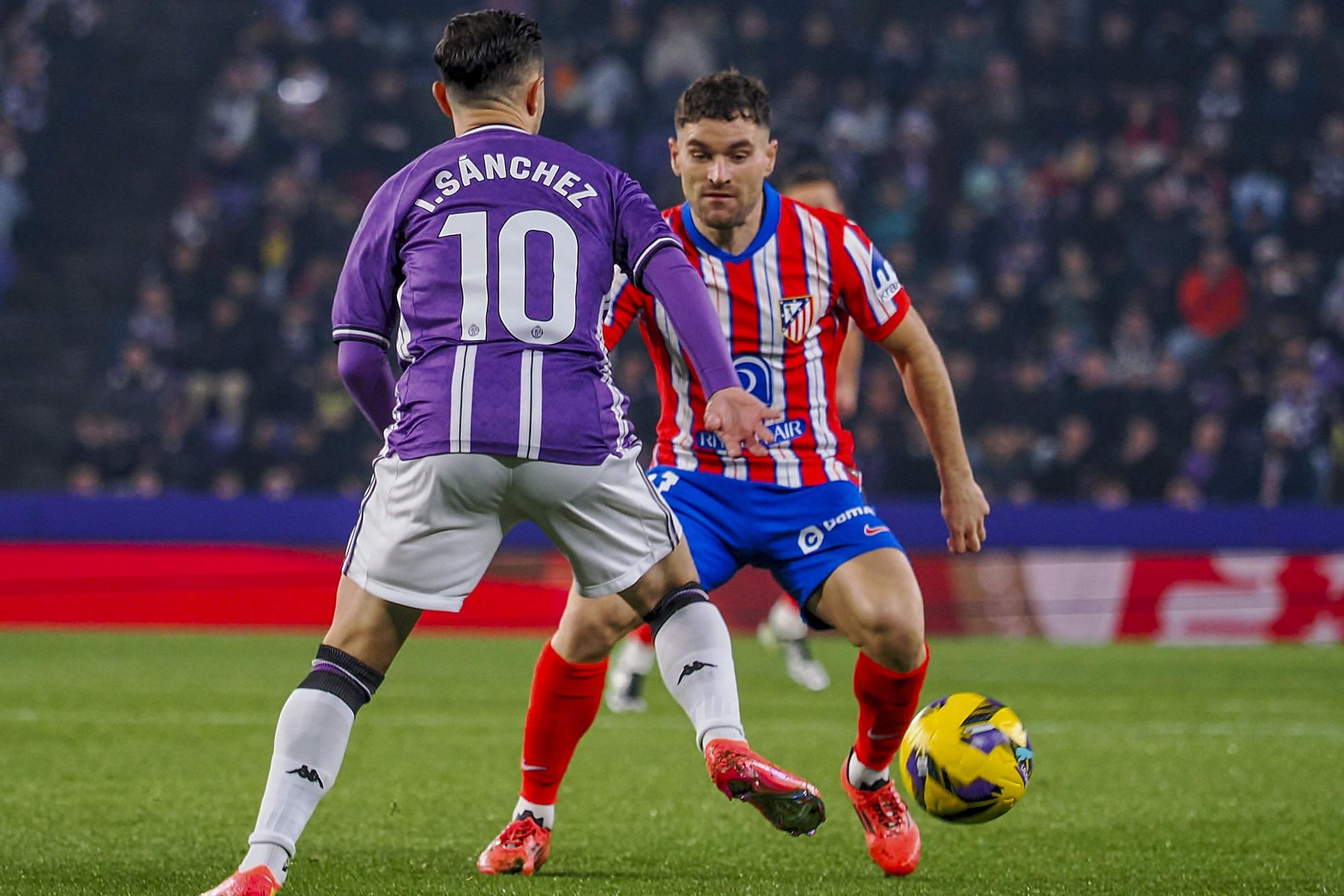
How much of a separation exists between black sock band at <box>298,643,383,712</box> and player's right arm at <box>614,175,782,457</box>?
0.82m

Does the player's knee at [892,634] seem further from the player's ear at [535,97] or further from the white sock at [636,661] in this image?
the white sock at [636,661]

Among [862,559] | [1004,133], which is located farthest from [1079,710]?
[1004,133]

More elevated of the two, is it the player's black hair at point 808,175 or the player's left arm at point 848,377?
the player's black hair at point 808,175

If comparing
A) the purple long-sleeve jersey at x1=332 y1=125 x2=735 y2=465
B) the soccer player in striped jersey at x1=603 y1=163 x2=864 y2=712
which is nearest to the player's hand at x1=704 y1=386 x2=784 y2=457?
the purple long-sleeve jersey at x1=332 y1=125 x2=735 y2=465

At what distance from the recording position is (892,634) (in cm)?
414

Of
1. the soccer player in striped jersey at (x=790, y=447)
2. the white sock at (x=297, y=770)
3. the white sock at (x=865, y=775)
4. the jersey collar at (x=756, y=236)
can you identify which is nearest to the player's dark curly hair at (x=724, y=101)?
the soccer player in striped jersey at (x=790, y=447)

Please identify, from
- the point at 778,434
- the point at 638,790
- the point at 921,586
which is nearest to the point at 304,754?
the point at 778,434

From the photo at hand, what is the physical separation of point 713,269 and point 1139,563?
848 cm

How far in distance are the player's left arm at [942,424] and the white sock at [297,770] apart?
163cm

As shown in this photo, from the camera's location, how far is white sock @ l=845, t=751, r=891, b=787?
434cm

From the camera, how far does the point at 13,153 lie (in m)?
15.9

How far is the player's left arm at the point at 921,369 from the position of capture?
4148mm

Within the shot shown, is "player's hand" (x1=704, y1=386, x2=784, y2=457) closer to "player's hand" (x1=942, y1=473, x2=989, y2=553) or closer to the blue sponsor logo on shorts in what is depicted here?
"player's hand" (x1=942, y1=473, x2=989, y2=553)

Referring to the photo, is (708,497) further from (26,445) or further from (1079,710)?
(26,445)
